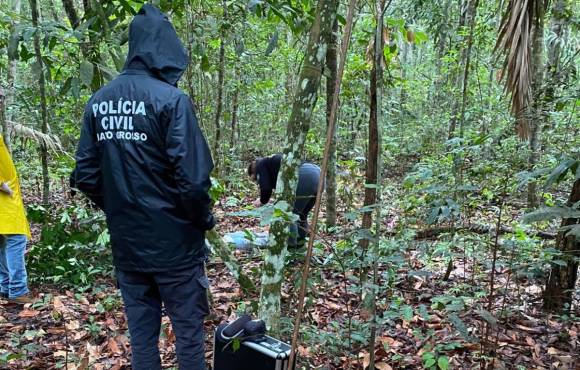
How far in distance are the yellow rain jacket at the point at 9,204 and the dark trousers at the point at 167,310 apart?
2429mm

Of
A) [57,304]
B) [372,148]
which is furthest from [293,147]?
[57,304]

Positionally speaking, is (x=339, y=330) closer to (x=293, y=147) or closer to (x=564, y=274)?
(x=293, y=147)

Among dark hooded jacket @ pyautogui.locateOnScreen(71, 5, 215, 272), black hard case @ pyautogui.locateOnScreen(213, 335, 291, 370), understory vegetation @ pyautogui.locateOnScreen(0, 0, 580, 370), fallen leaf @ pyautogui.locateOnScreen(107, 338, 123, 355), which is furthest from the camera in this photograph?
fallen leaf @ pyautogui.locateOnScreen(107, 338, 123, 355)

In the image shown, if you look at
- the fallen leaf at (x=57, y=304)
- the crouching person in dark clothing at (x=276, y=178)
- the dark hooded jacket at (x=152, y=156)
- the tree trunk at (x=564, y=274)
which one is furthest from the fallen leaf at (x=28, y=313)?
the tree trunk at (x=564, y=274)

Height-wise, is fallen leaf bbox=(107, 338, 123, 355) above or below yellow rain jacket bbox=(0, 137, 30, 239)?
below

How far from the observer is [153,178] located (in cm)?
243

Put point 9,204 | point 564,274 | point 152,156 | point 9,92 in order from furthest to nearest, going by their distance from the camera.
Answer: point 9,92 < point 9,204 < point 564,274 < point 152,156

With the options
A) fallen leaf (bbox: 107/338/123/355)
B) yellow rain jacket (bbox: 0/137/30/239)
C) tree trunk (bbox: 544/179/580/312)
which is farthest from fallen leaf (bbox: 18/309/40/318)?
tree trunk (bbox: 544/179/580/312)

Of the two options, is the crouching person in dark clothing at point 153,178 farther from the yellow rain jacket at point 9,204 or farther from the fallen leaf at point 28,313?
the yellow rain jacket at point 9,204

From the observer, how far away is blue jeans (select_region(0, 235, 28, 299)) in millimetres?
4473

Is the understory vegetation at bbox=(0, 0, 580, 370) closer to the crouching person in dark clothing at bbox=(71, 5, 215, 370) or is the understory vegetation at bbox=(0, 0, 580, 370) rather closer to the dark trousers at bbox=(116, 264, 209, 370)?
the crouching person in dark clothing at bbox=(71, 5, 215, 370)

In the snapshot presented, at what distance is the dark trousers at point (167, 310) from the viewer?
2.53 metres

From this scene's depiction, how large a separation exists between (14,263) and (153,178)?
2905mm

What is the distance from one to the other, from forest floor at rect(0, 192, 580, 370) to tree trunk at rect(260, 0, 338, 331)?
26 centimetres
